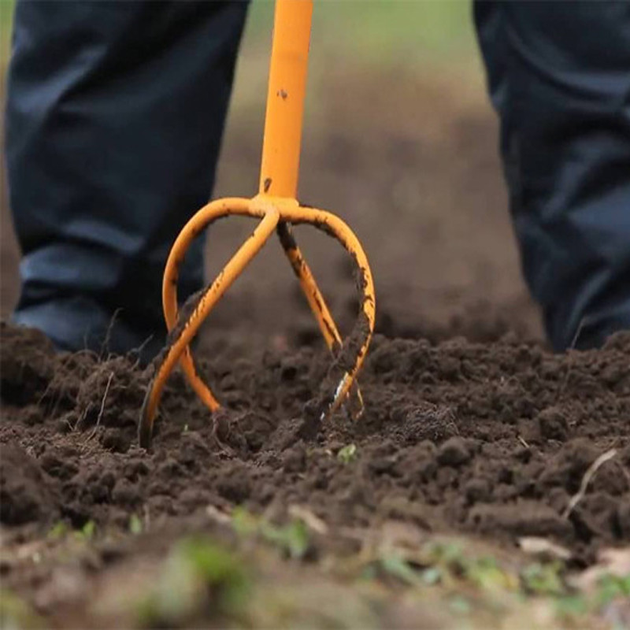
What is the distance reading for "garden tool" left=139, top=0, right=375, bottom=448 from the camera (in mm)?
1821

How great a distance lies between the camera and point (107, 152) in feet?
8.46

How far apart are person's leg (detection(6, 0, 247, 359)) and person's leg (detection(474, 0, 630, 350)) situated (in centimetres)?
54

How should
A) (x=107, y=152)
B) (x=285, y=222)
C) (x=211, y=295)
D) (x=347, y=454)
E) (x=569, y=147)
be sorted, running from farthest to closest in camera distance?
(x=569, y=147) → (x=107, y=152) → (x=285, y=222) → (x=211, y=295) → (x=347, y=454)

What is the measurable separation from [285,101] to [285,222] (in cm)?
17

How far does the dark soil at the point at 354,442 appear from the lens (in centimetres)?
148

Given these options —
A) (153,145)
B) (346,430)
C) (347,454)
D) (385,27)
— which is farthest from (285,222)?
(385,27)

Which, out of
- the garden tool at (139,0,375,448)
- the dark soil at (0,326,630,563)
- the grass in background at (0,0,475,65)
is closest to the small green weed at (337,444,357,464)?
the dark soil at (0,326,630,563)

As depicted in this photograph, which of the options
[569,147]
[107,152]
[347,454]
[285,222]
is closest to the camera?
[347,454]

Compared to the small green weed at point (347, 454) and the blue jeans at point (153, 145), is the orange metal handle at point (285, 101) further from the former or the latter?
the blue jeans at point (153, 145)

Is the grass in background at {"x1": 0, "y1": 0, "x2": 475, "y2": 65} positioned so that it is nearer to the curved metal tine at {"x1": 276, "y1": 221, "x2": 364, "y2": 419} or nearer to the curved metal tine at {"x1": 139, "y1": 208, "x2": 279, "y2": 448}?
the curved metal tine at {"x1": 276, "y1": 221, "x2": 364, "y2": 419}

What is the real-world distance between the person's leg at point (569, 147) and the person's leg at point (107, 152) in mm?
540

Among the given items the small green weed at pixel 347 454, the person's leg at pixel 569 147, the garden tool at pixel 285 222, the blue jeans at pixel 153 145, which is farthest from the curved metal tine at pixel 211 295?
the person's leg at pixel 569 147

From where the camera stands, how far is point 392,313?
3.22 meters

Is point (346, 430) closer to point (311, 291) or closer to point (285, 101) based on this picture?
point (311, 291)
